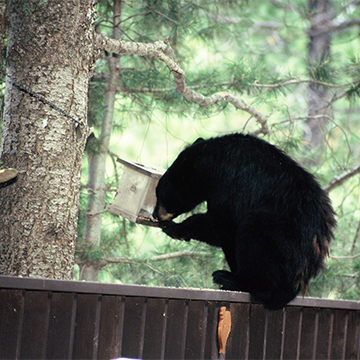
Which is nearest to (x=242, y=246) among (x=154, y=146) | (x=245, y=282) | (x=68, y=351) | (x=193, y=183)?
(x=245, y=282)

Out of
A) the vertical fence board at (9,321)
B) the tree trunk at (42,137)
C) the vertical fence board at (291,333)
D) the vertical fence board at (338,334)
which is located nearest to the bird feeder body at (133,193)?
the tree trunk at (42,137)

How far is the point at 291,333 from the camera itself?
8.83 ft

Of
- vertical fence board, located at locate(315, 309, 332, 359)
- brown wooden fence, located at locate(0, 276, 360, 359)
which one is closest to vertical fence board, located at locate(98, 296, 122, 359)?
brown wooden fence, located at locate(0, 276, 360, 359)

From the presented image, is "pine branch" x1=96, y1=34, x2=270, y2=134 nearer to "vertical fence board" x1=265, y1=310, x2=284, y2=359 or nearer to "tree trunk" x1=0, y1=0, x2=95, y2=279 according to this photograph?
"tree trunk" x1=0, y1=0, x2=95, y2=279

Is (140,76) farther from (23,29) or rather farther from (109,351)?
(109,351)

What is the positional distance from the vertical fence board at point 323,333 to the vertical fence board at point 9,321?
1.83 m

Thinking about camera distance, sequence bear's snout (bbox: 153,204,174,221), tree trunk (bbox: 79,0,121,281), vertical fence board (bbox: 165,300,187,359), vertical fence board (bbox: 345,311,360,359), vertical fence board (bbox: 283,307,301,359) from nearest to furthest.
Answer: vertical fence board (bbox: 165,300,187,359), vertical fence board (bbox: 283,307,301,359), vertical fence board (bbox: 345,311,360,359), bear's snout (bbox: 153,204,174,221), tree trunk (bbox: 79,0,121,281)

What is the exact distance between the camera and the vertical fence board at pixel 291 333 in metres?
2.67

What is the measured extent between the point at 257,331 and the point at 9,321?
4.55 ft

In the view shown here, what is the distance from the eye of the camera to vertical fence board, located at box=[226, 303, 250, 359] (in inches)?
96.7

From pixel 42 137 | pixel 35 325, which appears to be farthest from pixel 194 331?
pixel 42 137

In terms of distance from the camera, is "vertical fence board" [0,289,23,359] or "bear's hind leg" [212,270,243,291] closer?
"vertical fence board" [0,289,23,359]

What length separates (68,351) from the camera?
199 cm

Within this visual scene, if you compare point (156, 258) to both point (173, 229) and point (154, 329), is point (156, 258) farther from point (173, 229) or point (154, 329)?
point (154, 329)
